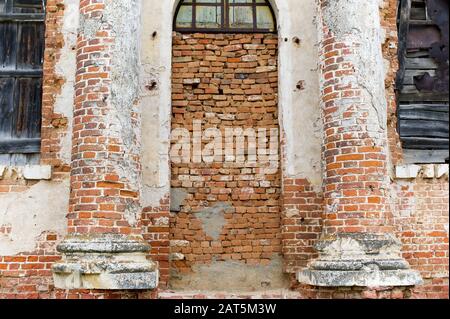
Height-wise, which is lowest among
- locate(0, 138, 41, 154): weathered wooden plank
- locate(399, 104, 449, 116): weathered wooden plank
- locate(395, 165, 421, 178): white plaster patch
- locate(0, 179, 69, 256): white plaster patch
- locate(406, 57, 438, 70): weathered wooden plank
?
locate(0, 179, 69, 256): white plaster patch

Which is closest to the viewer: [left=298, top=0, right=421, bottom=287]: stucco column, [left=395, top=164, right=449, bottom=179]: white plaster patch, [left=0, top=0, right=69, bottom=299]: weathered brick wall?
[left=298, top=0, right=421, bottom=287]: stucco column

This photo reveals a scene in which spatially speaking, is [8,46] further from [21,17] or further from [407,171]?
[407,171]

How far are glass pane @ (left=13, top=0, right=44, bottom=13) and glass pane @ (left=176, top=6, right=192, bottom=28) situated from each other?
1732 mm

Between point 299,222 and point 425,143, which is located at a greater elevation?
point 425,143

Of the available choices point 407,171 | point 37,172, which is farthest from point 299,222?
point 37,172

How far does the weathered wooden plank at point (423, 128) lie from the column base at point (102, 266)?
368cm

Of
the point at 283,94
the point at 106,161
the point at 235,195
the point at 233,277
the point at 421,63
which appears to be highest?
the point at 421,63

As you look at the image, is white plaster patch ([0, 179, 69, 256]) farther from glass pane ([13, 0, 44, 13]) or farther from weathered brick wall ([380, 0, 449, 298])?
weathered brick wall ([380, 0, 449, 298])

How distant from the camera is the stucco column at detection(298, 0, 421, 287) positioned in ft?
16.9

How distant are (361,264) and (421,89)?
2.91 metres

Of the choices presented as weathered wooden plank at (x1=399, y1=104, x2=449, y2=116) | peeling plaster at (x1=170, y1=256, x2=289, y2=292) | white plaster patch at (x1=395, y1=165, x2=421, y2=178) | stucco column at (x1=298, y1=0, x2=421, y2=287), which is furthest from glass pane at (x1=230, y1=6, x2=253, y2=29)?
peeling plaster at (x1=170, y1=256, x2=289, y2=292)

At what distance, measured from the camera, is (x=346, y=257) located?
5188 mm

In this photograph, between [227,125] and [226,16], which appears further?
[226,16]

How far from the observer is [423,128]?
682 centimetres
